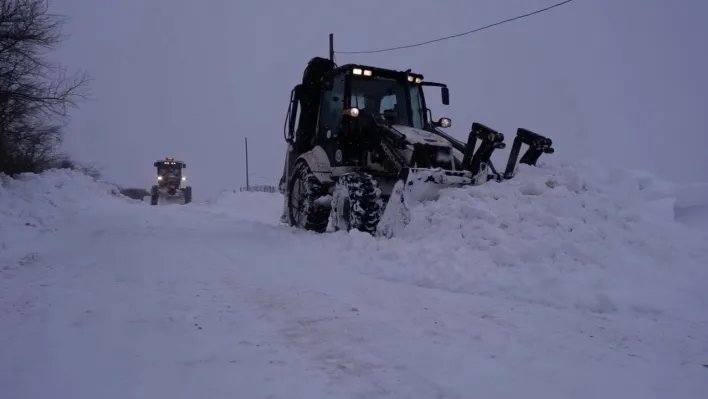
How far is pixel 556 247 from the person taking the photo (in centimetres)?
487

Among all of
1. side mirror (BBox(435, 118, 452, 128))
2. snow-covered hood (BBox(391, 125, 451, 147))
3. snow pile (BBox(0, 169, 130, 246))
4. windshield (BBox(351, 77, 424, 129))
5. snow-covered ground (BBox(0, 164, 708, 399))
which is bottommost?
snow-covered ground (BBox(0, 164, 708, 399))

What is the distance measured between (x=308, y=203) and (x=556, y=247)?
4811 mm

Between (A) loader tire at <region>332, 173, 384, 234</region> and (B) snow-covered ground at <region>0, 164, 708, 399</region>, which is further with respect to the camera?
(A) loader tire at <region>332, 173, 384, 234</region>

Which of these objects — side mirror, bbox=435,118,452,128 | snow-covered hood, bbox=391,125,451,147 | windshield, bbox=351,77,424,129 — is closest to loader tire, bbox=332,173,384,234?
snow-covered hood, bbox=391,125,451,147

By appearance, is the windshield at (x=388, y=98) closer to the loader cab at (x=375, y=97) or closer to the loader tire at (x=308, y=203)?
the loader cab at (x=375, y=97)

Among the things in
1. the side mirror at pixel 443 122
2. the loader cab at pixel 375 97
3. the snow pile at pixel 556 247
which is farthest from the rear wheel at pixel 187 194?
the snow pile at pixel 556 247

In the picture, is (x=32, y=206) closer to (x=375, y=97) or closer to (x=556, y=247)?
(x=375, y=97)

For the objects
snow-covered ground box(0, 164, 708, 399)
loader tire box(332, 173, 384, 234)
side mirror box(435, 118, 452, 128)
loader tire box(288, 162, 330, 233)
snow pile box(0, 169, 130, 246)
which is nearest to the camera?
snow-covered ground box(0, 164, 708, 399)

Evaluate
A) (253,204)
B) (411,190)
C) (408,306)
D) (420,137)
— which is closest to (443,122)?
(420,137)

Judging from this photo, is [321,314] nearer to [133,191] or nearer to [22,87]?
[22,87]

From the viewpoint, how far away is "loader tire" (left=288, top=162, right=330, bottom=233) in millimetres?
8656

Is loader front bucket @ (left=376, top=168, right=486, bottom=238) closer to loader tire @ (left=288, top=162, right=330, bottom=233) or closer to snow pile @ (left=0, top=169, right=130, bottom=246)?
loader tire @ (left=288, top=162, right=330, bottom=233)

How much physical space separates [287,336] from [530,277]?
8.03ft

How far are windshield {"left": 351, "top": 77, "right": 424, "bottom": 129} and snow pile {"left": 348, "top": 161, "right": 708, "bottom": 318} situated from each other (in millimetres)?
2712
